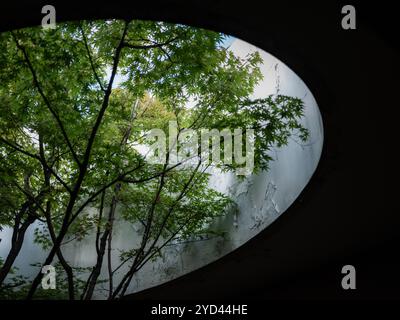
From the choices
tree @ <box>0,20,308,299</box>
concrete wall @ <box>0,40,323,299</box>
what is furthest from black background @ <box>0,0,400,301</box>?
tree @ <box>0,20,308,299</box>

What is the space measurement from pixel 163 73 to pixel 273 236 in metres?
3.26

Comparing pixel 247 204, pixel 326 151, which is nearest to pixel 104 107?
pixel 326 151

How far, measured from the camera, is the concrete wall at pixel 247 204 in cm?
579

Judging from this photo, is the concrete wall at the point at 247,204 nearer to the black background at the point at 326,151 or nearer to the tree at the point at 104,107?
the black background at the point at 326,151

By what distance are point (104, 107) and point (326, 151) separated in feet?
9.34

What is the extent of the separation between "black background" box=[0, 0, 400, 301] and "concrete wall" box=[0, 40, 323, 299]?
15.6 inches

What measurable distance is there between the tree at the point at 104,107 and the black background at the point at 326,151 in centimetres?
72

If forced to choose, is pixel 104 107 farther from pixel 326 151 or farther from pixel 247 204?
pixel 247 204

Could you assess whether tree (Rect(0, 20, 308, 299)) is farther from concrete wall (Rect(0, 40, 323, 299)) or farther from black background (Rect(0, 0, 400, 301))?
black background (Rect(0, 0, 400, 301))

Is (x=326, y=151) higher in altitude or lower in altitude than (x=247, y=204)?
higher

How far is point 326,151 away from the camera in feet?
15.7

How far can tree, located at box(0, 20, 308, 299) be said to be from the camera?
13.8 ft
